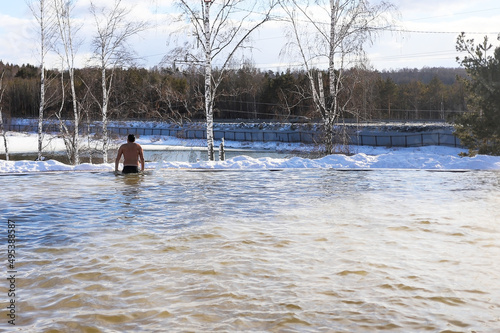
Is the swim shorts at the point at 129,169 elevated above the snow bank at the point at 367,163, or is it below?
above

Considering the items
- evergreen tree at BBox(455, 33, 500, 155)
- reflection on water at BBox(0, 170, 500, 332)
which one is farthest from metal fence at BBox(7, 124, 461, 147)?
reflection on water at BBox(0, 170, 500, 332)

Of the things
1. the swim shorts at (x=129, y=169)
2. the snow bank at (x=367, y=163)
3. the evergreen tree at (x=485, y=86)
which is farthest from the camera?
the evergreen tree at (x=485, y=86)

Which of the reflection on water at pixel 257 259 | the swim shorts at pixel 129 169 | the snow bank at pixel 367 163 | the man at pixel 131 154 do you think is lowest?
the reflection on water at pixel 257 259

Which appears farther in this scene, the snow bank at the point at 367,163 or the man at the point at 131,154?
the snow bank at the point at 367,163

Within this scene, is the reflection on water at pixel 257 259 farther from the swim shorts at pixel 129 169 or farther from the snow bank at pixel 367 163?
the snow bank at pixel 367 163

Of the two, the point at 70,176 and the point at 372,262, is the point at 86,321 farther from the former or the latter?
the point at 70,176

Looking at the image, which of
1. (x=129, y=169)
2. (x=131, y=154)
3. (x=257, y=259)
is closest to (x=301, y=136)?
(x=129, y=169)

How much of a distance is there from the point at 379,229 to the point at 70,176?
9.29m

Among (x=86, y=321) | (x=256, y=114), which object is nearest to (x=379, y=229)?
(x=86, y=321)

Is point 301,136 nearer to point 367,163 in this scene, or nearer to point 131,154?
point 367,163

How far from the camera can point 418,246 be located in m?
7.21

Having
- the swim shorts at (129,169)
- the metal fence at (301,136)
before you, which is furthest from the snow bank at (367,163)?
the metal fence at (301,136)

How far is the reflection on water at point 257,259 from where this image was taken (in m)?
4.85

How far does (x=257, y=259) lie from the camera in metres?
6.64
